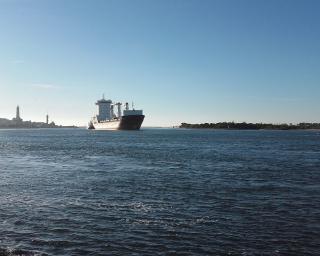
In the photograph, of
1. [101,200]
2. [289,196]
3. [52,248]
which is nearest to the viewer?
[52,248]

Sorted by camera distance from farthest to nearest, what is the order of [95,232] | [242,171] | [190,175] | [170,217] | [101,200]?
[242,171]
[190,175]
[101,200]
[170,217]
[95,232]

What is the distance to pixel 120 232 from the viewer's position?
1828 centimetres

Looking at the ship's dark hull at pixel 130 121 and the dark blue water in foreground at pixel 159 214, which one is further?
the ship's dark hull at pixel 130 121

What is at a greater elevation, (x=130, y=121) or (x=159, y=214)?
(x=130, y=121)

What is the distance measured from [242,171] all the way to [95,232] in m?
24.9

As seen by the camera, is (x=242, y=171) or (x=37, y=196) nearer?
(x=37, y=196)

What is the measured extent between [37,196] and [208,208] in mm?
9963

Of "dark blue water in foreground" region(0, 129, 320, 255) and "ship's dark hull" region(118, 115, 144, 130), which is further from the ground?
"ship's dark hull" region(118, 115, 144, 130)

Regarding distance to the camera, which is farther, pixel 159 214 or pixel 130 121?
pixel 130 121

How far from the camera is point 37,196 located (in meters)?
26.3

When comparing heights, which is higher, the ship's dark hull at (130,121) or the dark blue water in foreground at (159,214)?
the ship's dark hull at (130,121)

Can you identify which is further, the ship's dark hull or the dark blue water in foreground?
the ship's dark hull

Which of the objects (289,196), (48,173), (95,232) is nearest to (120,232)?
(95,232)

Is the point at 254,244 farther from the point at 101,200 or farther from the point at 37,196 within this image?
the point at 37,196
